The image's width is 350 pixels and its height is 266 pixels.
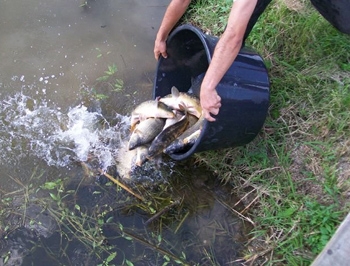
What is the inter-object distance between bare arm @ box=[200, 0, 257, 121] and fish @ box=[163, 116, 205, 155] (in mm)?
358

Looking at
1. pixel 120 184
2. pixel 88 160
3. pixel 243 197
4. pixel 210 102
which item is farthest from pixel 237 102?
pixel 88 160

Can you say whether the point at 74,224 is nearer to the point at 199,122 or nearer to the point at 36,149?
the point at 36,149

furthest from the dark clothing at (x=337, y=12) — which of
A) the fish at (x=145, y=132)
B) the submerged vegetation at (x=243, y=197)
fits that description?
the fish at (x=145, y=132)

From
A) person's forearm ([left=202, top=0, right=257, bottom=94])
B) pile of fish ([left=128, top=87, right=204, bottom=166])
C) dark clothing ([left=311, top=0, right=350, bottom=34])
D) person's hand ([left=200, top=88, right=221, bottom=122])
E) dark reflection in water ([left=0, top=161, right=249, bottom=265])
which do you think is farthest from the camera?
pile of fish ([left=128, top=87, right=204, bottom=166])

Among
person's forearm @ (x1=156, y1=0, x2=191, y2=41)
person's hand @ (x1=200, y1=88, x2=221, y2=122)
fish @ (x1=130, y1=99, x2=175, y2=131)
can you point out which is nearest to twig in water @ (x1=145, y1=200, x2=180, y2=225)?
fish @ (x1=130, y1=99, x2=175, y2=131)

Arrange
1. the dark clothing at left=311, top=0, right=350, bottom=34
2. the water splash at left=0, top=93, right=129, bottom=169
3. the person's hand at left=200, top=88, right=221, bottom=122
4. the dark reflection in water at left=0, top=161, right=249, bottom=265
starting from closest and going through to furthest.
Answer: the person's hand at left=200, top=88, right=221, bottom=122
the dark clothing at left=311, top=0, right=350, bottom=34
the dark reflection in water at left=0, top=161, right=249, bottom=265
the water splash at left=0, top=93, right=129, bottom=169

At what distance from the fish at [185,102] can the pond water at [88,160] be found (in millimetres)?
468

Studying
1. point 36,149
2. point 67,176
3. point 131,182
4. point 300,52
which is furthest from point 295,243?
point 36,149

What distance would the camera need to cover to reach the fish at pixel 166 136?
317cm

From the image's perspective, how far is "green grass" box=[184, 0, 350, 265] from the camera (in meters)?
2.91

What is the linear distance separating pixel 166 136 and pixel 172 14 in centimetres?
89

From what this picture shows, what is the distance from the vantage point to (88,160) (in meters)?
3.53

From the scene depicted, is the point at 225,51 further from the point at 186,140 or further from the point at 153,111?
the point at 153,111

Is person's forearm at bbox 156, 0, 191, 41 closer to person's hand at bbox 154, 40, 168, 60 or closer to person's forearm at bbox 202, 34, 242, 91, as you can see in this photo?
person's hand at bbox 154, 40, 168, 60
